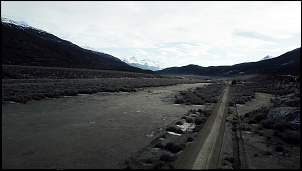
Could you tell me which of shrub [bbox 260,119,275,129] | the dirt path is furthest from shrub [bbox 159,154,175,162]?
shrub [bbox 260,119,275,129]

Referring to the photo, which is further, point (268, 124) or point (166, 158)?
point (268, 124)

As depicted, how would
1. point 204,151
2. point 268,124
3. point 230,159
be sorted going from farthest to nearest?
1. point 268,124
2. point 204,151
3. point 230,159

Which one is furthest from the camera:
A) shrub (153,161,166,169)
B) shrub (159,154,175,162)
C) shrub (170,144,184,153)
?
shrub (170,144,184,153)

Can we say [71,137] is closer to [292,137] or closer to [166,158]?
[166,158]

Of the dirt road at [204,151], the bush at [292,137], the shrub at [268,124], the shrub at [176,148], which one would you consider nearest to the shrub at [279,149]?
the bush at [292,137]

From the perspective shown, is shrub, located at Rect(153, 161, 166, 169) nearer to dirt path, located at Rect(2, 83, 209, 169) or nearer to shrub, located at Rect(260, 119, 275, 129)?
dirt path, located at Rect(2, 83, 209, 169)

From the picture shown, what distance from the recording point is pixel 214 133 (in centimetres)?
1054

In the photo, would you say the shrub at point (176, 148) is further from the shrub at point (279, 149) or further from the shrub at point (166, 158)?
the shrub at point (279, 149)

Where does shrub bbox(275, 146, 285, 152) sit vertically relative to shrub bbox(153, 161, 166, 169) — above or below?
below

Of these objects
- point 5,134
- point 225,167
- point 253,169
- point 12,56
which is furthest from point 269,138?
point 12,56

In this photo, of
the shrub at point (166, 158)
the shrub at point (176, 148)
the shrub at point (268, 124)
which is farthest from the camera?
the shrub at point (268, 124)

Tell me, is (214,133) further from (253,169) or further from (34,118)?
(34,118)

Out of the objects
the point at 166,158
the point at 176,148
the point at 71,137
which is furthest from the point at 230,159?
the point at 71,137

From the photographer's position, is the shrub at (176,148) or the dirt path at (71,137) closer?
the dirt path at (71,137)
